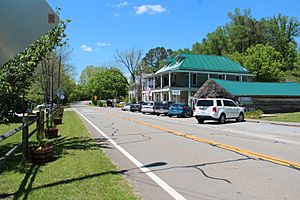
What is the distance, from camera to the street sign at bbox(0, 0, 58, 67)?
5.05 meters

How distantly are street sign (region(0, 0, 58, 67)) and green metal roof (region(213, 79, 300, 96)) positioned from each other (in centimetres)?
3103

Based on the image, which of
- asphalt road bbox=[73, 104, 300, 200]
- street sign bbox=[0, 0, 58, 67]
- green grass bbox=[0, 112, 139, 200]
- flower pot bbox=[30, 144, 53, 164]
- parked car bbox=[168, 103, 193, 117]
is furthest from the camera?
parked car bbox=[168, 103, 193, 117]

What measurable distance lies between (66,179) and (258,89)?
35549mm

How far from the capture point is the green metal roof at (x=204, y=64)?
50031 millimetres

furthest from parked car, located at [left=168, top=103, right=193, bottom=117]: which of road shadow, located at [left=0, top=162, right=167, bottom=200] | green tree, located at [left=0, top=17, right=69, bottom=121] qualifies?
road shadow, located at [left=0, top=162, right=167, bottom=200]

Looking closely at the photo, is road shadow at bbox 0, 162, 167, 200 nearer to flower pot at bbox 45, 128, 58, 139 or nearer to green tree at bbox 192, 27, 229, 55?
flower pot at bbox 45, 128, 58, 139

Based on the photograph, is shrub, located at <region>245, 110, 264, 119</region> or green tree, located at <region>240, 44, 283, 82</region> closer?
shrub, located at <region>245, 110, 264, 119</region>

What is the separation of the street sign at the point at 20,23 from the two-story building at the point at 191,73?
4111 cm

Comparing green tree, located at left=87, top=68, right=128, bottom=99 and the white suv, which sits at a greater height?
green tree, located at left=87, top=68, right=128, bottom=99

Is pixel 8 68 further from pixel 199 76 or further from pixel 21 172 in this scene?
pixel 199 76

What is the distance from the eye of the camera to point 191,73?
5062 cm

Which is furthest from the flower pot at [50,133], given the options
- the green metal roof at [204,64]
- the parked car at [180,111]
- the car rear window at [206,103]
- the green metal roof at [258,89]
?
the green metal roof at [204,64]

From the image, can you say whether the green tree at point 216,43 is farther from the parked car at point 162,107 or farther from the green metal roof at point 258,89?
the parked car at point 162,107

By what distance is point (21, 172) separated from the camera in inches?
301
